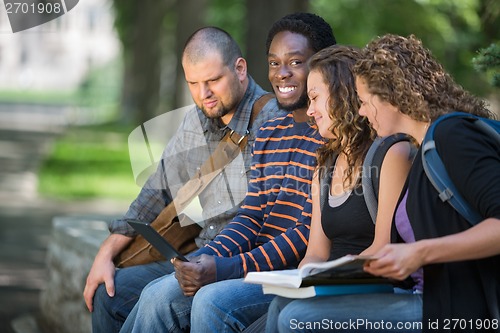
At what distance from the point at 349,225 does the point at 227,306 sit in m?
0.59

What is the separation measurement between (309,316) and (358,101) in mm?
1071

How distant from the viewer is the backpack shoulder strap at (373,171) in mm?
3764

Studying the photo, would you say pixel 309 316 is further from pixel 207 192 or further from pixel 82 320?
pixel 82 320

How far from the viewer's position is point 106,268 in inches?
199

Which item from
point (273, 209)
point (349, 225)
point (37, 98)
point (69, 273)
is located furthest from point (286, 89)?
point (37, 98)

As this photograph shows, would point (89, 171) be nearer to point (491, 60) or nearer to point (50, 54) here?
point (491, 60)

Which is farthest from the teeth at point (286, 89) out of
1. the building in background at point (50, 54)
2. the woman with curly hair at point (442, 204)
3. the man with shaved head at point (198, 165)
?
the building in background at point (50, 54)

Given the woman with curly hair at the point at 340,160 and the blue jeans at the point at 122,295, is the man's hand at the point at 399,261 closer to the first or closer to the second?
the woman with curly hair at the point at 340,160

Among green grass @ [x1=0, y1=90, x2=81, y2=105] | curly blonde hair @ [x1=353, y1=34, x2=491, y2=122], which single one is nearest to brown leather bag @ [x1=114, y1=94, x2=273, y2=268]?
curly blonde hair @ [x1=353, y1=34, x2=491, y2=122]

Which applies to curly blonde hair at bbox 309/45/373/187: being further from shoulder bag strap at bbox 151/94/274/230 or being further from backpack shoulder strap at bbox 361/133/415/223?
shoulder bag strap at bbox 151/94/274/230

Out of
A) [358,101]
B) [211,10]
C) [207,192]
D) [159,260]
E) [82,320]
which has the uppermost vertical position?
[211,10]

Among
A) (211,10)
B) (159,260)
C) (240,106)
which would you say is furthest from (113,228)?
(211,10)

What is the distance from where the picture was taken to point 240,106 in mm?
5234

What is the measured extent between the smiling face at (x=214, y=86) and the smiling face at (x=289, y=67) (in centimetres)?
33
